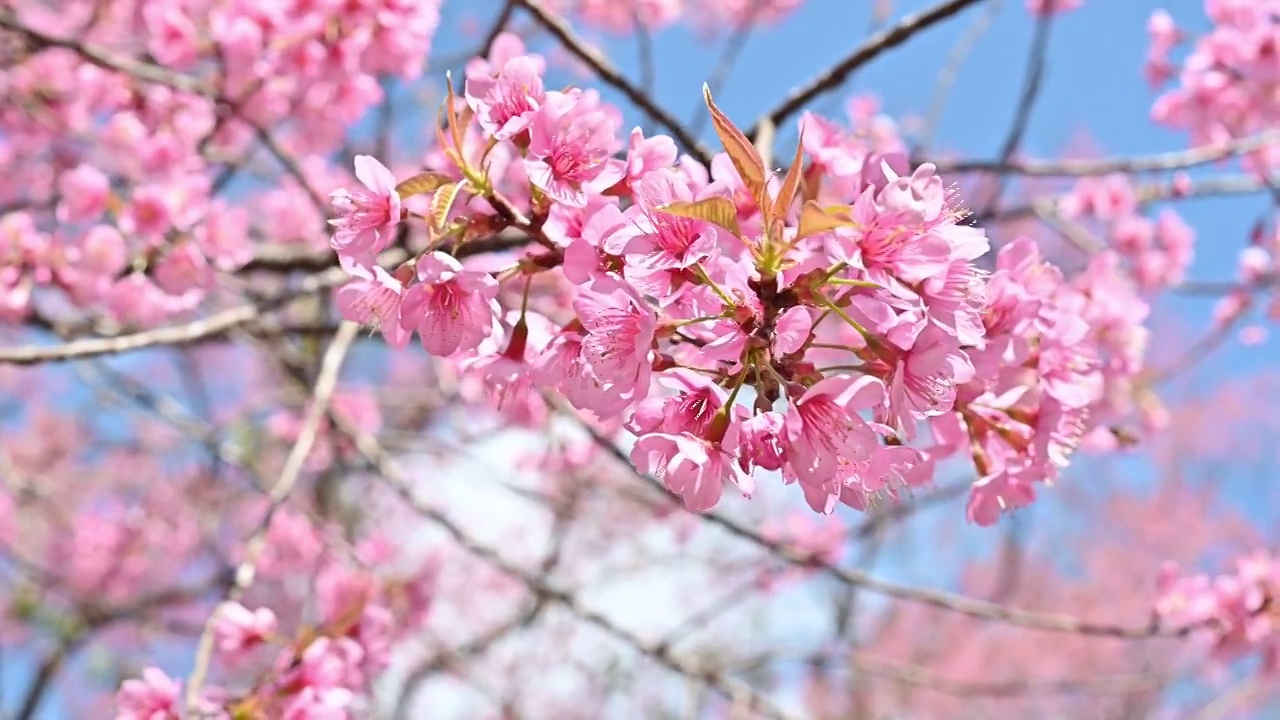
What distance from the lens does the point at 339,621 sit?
1.69m

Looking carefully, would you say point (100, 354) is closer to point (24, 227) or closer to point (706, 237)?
point (24, 227)

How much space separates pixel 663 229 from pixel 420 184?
286 mm

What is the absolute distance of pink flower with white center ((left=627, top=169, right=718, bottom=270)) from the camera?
36.4 inches

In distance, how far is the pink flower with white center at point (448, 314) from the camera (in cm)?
101

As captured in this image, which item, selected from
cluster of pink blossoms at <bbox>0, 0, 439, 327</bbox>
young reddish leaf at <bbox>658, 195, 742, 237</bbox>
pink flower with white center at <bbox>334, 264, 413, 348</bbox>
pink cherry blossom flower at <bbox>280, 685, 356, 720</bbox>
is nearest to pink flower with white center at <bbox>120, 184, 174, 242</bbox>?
cluster of pink blossoms at <bbox>0, 0, 439, 327</bbox>

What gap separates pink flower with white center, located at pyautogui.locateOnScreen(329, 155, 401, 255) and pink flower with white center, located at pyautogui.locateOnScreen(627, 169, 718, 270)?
0.29 meters

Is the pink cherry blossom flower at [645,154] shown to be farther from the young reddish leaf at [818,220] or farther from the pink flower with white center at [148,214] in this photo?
the pink flower with white center at [148,214]

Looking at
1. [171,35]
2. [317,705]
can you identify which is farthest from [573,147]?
[171,35]

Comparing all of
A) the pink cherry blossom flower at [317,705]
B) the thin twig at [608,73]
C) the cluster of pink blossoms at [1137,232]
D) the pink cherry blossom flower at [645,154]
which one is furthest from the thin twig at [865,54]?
the cluster of pink blossoms at [1137,232]

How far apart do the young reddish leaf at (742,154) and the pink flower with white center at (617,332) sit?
0.16 metres

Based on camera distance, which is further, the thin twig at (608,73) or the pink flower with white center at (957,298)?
the thin twig at (608,73)

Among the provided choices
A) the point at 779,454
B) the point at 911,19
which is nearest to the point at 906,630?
the point at 911,19

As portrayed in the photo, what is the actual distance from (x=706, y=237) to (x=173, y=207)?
6.30 feet

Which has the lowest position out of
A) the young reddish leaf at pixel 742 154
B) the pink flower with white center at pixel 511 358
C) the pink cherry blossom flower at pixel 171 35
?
the pink cherry blossom flower at pixel 171 35
